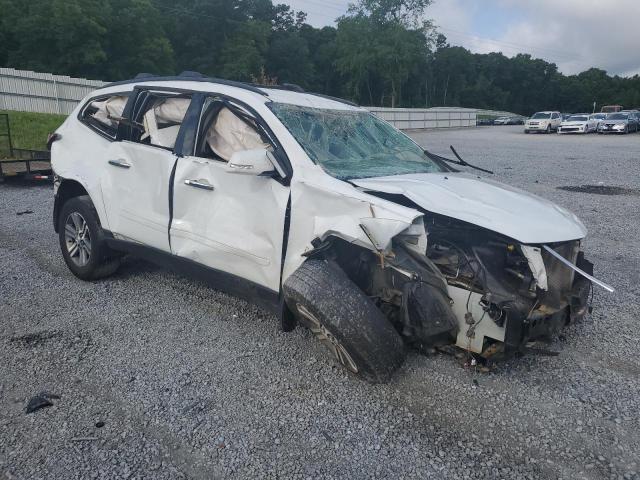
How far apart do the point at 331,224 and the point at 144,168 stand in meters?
1.92

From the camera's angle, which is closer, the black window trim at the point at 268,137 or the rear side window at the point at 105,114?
the black window trim at the point at 268,137

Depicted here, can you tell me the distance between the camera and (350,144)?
4133mm

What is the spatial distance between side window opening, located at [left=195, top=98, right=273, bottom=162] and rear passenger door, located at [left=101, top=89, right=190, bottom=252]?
0.30 m

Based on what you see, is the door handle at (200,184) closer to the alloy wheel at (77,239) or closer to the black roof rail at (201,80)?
the black roof rail at (201,80)

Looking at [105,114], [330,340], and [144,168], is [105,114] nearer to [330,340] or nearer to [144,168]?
[144,168]

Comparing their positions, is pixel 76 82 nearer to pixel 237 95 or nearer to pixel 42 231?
pixel 42 231

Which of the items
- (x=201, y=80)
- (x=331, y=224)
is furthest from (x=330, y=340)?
(x=201, y=80)

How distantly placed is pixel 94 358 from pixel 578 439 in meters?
3.07

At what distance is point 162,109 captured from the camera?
4492mm

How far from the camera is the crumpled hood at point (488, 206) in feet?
10.3

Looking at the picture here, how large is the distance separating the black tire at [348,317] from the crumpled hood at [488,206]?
67 cm

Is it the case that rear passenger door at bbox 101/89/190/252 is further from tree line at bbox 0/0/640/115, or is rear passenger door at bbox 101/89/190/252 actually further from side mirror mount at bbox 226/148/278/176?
tree line at bbox 0/0/640/115

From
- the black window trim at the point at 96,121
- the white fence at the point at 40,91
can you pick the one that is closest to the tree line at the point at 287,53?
the white fence at the point at 40,91

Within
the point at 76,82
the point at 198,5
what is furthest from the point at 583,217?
the point at 198,5
